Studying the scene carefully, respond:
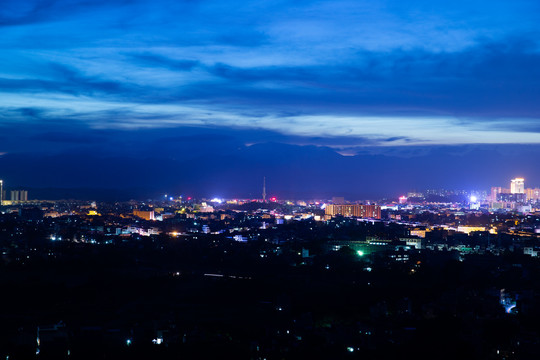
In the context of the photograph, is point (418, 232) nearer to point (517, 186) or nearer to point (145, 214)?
point (145, 214)

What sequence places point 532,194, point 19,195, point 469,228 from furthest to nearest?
point 532,194, point 19,195, point 469,228

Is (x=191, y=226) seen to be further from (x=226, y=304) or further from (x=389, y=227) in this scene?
(x=226, y=304)

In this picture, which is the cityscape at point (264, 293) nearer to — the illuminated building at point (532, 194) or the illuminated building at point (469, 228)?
the illuminated building at point (469, 228)

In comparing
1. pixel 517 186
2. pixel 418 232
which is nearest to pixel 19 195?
pixel 418 232

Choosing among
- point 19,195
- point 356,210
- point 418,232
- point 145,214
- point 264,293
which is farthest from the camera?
point 19,195

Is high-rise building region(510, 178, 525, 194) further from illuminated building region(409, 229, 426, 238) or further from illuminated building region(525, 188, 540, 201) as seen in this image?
illuminated building region(409, 229, 426, 238)

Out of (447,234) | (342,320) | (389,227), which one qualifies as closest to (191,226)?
(389,227)

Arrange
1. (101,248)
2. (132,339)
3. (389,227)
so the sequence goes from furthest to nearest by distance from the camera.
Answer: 1. (389,227)
2. (101,248)
3. (132,339)

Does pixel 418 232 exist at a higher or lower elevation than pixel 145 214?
lower
